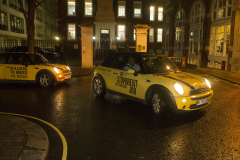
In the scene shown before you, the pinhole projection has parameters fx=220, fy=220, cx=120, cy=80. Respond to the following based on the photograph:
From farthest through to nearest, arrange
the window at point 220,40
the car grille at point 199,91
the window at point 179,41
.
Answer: the window at point 179,41 < the window at point 220,40 < the car grille at point 199,91

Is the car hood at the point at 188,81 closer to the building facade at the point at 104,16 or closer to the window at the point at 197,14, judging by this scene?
the window at the point at 197,14

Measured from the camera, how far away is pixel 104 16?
2977cm

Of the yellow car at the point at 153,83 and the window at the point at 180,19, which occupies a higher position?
the window at the point at 180,19

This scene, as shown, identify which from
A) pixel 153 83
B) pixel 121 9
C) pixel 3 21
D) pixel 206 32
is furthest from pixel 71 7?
pixel 153 83

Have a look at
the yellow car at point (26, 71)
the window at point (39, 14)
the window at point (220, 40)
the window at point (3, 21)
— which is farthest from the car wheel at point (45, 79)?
the window at point (39, 14)

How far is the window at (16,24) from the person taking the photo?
117 ft

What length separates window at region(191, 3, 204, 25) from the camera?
21.4 meters

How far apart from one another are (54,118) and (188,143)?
3.30 m

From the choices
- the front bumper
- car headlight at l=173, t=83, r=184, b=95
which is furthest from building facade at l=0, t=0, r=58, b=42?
the front bumper

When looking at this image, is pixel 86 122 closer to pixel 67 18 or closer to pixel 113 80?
pixel 113 80

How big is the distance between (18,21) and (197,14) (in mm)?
30264

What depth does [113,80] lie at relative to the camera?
7227 millimetres

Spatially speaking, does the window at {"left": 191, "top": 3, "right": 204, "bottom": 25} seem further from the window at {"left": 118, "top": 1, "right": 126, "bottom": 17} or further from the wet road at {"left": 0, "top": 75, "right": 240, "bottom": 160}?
the wet road at {"left": 0, "top": 75, "right": 240, "bottom": 160}

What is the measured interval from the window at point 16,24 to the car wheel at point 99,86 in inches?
1288
